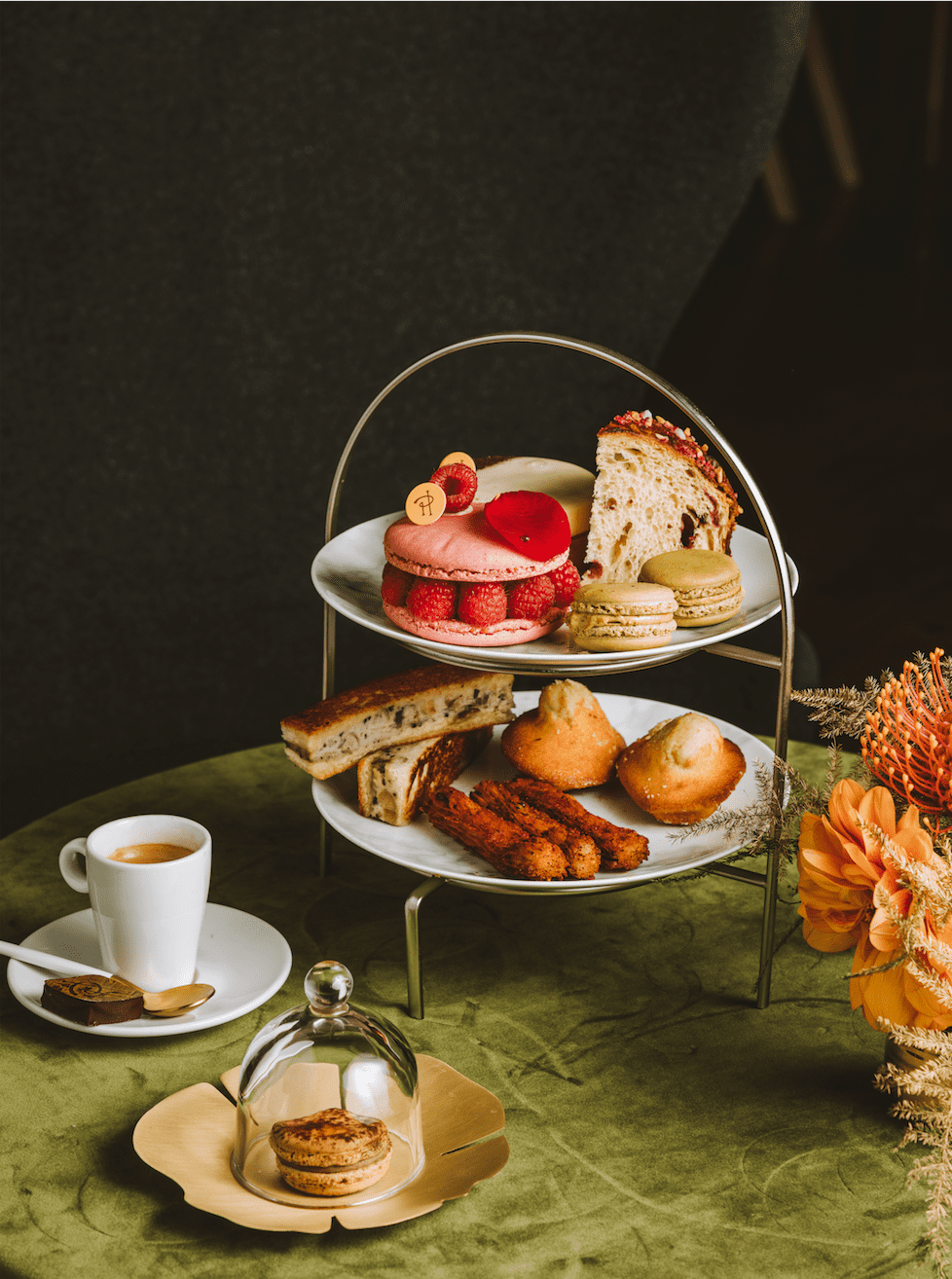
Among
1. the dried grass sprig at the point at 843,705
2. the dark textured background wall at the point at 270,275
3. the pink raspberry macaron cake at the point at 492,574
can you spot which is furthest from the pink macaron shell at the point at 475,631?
the dark textured background wall at the point at 270,275

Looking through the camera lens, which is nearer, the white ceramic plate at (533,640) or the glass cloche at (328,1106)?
the glass cloche at (328,1106)

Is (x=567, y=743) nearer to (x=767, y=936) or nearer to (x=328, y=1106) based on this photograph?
(x=767, y=936)

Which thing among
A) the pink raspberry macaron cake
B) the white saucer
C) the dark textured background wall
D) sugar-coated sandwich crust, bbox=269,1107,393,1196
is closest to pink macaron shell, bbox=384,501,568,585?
the pink raspberry macaron cake

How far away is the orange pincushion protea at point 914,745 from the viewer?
0.87m

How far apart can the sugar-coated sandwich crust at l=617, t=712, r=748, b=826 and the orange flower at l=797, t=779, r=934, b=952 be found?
0.73 ft

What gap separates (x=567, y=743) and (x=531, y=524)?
222mm

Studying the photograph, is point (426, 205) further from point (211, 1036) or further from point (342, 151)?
point (211, 1036)

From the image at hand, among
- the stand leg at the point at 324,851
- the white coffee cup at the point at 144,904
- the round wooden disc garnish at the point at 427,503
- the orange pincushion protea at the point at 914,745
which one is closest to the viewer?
the orange pincushion protea at the point at 914,745

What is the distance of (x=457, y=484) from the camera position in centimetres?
113

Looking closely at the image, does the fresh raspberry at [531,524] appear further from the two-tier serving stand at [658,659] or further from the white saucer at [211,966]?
the white saucer at [211,966]

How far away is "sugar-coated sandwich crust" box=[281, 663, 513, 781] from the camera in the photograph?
116cm

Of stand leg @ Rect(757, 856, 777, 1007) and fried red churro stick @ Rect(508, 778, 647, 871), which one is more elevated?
fried red churro stick @ Rect(508, 778, 647, 871)

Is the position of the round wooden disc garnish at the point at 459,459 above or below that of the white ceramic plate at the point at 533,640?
above

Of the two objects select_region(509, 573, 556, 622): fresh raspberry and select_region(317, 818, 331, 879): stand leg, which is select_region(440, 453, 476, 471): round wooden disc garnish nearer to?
select_region(509, 573, 556, 622): fresh raspberry
